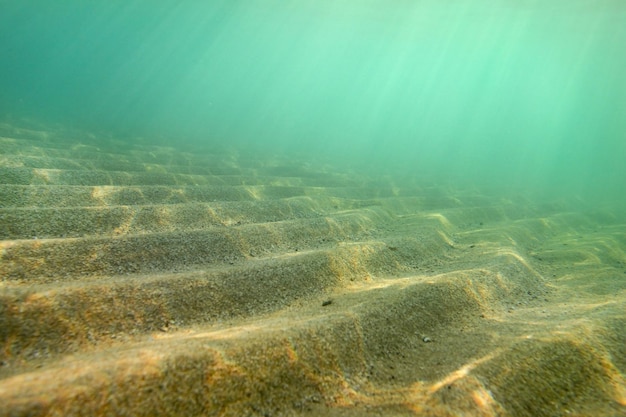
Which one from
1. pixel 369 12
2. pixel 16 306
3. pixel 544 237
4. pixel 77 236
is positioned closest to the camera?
pixel 16 306

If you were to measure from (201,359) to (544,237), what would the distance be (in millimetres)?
9829

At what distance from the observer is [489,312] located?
12.8 ft

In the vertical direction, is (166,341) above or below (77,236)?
above

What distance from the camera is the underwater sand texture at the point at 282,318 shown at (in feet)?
7.38

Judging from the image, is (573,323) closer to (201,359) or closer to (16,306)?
(201,359)

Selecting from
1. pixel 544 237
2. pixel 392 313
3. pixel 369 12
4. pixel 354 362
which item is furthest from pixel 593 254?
pixel 369 12

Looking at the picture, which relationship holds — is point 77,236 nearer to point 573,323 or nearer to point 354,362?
point 354,362

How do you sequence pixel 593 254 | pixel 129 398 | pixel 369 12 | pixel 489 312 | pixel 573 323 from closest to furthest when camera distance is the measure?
pixel 129 398 → pixel 573 323 → pixel 489 312 → pixel 593 254 → pixel 369 12

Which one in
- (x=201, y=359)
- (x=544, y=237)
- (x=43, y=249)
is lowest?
(x=544, y=237)

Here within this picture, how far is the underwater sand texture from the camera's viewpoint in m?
2.25

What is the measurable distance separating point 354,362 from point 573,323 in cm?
249

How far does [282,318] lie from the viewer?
333 centimetres

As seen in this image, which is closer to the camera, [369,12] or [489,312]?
[489,312]

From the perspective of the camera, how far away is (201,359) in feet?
7.73
